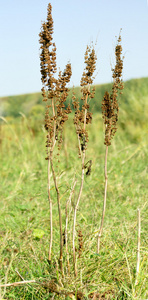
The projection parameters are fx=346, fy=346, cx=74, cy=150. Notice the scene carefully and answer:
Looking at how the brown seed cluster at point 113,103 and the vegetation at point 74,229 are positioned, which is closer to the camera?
the vegetation at point 74,229

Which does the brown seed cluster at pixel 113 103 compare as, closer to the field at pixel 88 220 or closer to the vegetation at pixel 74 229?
the vegetation at pixel 74 229

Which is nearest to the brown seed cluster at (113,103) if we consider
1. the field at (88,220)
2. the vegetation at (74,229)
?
the vegetation at (74,229)

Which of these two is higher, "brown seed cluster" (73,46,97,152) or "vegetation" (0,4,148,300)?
"brown seed cluster" (73,46,97,152)

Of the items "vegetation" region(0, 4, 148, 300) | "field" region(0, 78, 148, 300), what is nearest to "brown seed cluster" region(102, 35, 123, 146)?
"vegetation" region(0, 4, 148, 300)

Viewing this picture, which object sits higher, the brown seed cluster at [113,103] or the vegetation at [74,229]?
the brown seed cluster at [113,103]

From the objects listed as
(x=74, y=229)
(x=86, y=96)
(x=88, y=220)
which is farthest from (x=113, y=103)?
(x=88, y=220)

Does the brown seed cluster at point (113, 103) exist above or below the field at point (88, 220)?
above

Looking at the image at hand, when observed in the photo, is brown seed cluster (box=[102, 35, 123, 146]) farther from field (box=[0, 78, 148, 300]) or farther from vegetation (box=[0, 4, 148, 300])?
field (box=[0, 78, 148, 300])

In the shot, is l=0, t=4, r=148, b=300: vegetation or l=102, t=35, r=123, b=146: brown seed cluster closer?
l=0, t=4, r=148, b=300: vegetation

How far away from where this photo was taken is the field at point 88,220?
73.3 inches

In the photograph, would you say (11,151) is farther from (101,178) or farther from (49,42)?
(49,42)

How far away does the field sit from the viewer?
73.3 inches

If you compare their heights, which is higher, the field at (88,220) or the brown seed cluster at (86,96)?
the brown seed cluster at (86,96)

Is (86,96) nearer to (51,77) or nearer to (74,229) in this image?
(51,77)
